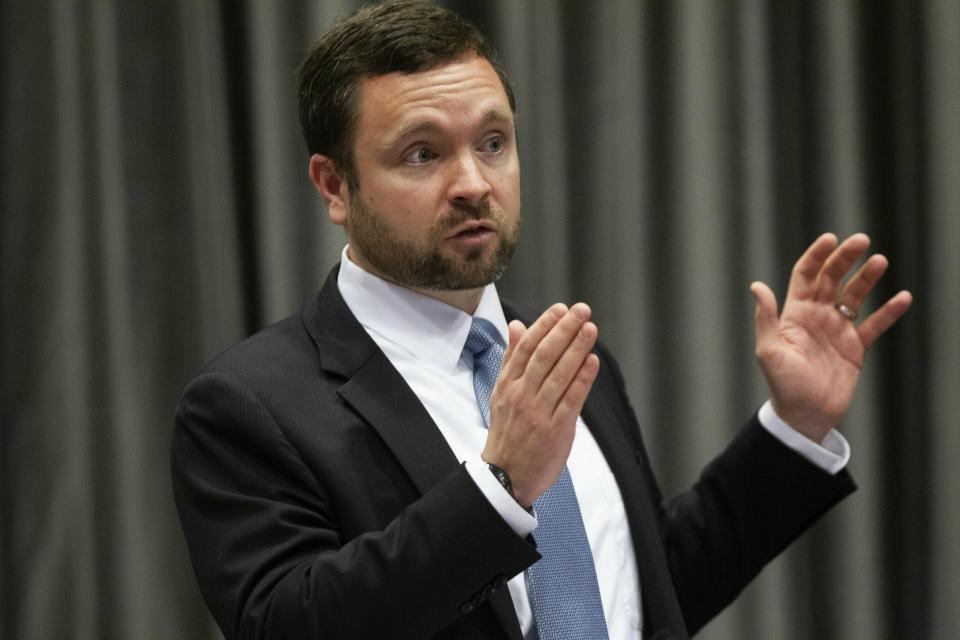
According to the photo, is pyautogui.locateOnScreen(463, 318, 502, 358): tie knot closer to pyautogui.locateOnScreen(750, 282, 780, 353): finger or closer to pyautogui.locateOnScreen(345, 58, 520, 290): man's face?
pyautogui.locateOnScreen(345, 58, 520, 290): man's face

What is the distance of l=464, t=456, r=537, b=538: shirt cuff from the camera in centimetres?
126

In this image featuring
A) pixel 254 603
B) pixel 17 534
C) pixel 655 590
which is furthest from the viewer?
pixel 17 534

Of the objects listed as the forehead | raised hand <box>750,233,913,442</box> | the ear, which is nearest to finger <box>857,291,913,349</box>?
raised hand <box>750,233,913,442</box>

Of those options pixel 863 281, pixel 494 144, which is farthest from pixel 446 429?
pixel 863 281

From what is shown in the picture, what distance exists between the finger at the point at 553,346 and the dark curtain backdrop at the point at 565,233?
4.16 feet

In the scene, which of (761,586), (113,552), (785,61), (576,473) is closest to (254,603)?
(576,473)

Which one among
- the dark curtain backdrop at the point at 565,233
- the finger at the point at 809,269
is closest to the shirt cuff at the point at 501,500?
the finger at the point at 809,269

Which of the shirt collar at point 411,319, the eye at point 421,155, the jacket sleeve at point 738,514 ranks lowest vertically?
the jacket sleeve at point 738,514

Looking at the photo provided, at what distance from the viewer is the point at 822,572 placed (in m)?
2.66

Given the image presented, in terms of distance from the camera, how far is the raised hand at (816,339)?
1.62m

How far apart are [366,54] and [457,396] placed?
0.47m

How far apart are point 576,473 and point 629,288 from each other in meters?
1.08

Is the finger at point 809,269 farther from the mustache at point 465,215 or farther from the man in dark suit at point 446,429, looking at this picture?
the mustache at point 465,215

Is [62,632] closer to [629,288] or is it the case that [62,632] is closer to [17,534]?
[17,534]
